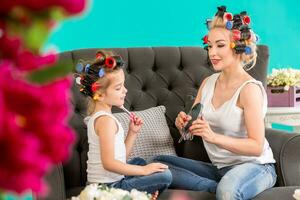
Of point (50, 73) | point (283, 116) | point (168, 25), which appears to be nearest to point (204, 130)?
point (283, 116)

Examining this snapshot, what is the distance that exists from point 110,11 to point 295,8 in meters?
1.43

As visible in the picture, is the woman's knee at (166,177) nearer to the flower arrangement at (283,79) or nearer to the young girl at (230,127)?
the young girl at (230,127)

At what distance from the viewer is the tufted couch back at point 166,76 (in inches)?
103

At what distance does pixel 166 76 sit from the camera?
276 centimetres

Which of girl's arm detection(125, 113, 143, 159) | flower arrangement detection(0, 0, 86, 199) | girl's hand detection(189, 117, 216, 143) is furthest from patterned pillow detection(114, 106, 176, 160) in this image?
flower arrangement detection(0, 0, 86, 199)

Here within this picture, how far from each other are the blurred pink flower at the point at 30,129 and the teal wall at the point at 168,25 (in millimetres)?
2802

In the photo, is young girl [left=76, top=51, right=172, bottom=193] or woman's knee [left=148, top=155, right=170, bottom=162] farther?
woman's knee [left=148, top=155, right=170, bottom=162]

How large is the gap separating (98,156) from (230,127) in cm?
54

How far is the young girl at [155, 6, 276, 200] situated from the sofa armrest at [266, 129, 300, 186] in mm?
42

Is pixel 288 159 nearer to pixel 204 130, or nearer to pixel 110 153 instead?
pixel 204 130

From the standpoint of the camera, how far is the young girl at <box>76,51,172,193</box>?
2.11 meters

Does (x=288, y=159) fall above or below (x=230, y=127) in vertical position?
below

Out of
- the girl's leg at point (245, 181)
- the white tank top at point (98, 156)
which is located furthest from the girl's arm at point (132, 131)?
the girl's leg at point (245, 181)

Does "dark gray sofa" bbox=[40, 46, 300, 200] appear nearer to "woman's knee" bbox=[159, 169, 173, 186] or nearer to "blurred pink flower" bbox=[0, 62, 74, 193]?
"woman's knee" bbox=[159, 169, 173, 186]
